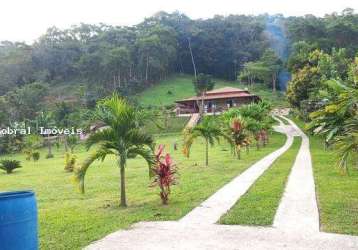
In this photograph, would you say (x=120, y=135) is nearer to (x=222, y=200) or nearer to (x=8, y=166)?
(x=222, y=200)

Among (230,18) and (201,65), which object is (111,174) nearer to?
(201,65)

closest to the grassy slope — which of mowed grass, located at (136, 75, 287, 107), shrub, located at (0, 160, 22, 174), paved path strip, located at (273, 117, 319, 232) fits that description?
paved path strip, located at (273, 117, 319, 232)

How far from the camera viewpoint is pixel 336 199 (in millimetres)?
10461

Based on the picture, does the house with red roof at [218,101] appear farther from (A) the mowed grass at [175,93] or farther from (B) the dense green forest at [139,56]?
(B) the dense green forest at [139,56]

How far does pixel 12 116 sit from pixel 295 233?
5124cm

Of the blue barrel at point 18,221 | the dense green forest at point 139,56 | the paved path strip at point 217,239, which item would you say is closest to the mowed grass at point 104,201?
the paved path strip at point 217,239

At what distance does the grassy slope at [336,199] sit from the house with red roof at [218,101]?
138ft

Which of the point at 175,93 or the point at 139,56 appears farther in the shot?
the point at 139,56

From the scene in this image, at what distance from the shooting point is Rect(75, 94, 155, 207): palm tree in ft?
32.9

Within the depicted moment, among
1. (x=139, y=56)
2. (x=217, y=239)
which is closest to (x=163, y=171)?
(x=217, y=239)

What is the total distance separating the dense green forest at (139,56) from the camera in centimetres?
6334

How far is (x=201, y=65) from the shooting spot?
9750 centimetres

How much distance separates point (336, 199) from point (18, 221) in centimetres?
746

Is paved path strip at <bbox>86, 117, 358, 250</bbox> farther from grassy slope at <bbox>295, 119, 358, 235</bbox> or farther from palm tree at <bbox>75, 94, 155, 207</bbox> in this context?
palm tree at <bbox>75, 94, 155, 207</bbox>
